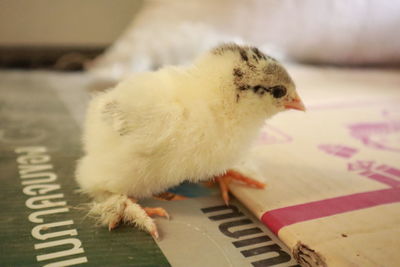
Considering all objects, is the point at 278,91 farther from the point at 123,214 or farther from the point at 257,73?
the point at 123,214

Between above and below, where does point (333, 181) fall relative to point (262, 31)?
below

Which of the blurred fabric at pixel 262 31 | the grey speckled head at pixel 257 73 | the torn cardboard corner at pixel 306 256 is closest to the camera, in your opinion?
the torn cardboard corner at pixel 306 256

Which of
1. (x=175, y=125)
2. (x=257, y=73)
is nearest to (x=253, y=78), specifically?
(x=257, y=73)

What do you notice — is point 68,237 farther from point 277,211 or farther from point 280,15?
point 280,15

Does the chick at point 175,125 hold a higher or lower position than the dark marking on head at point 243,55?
lower

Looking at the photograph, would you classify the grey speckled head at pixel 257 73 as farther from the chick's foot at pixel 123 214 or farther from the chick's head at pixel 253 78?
the chick's foot at pixel 123 214

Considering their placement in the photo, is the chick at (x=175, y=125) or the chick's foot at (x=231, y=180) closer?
the chick at (x=175, y=125)

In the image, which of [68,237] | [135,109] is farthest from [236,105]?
[68,237]

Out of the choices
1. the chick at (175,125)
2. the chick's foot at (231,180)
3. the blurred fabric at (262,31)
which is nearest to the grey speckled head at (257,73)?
the chick at (175,125)
